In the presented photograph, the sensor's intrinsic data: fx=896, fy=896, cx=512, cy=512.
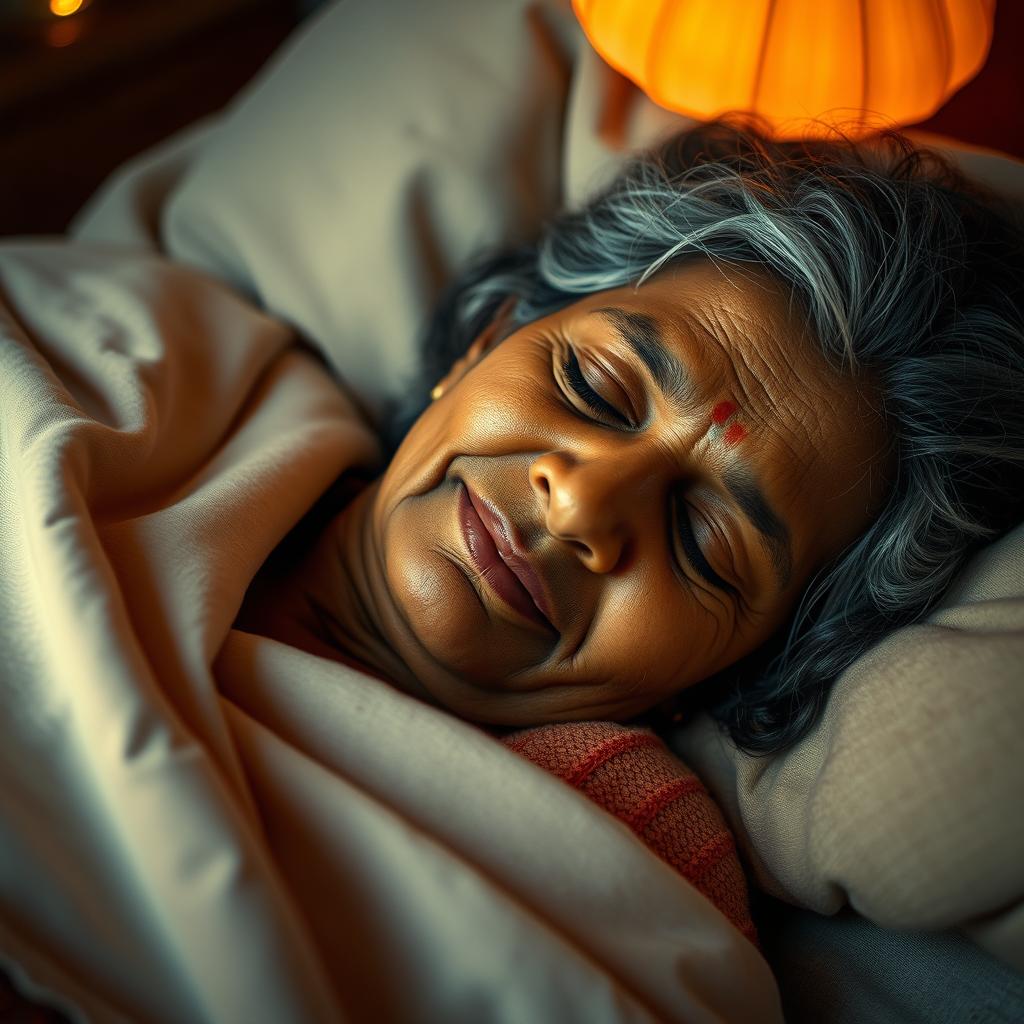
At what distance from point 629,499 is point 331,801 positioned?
0.42 metres

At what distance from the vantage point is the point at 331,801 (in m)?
0.79

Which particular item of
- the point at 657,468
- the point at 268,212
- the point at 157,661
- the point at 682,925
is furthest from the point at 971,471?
the point at 268,212

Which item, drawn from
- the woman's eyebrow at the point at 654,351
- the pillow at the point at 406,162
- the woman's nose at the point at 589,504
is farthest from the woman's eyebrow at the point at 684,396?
the pillow at the point at 406,162

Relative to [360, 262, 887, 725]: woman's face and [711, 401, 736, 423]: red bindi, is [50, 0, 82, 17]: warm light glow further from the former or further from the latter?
[711, 401, 736, 423]: red bindi

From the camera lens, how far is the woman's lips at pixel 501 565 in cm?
97

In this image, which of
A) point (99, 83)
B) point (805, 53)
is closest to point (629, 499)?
point (805, 53)

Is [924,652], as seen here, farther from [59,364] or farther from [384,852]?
[59,364]

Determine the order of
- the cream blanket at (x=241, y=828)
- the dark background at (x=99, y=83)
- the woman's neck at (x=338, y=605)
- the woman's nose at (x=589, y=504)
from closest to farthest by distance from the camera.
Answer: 1. the cream blanket at (x=241, y=828)
2. the woman's nose at (x=589, y=504)
3. the woman's neck at (x=338, y=605)
4. the dark background at (x=99, y=83)

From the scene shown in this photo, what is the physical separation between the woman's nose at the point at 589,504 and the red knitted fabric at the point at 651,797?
0.21 m

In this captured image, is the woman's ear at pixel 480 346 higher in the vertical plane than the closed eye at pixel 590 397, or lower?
lower

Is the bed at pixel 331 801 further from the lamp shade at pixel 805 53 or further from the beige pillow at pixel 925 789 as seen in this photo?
the lamp shade at pixel 805 53

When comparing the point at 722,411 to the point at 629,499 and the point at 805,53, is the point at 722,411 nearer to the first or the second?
the point at 629,499

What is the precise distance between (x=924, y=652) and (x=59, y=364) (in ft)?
3.64

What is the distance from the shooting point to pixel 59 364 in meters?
1.19
